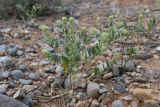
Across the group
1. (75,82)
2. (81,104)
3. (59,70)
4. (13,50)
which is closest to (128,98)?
(81,104)

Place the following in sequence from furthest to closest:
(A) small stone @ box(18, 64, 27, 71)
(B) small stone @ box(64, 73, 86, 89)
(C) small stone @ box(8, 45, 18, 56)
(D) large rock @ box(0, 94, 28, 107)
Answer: (C) small stone @ box(8, 45, 18, 56), (A) small stone @ box(18, 64, 27, 71), (B) small stone @ box(64, 73, 86, 89), (D) large rock @ box(0, 94, 28, 107)

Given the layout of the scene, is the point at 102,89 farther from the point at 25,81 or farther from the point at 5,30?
the point at 5,30

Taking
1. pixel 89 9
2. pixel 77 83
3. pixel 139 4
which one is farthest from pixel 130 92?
pixel 139 4

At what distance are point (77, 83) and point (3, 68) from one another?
722 mm

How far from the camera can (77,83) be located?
3.11 m

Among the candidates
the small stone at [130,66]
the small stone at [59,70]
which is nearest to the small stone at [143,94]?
the small stone at [130,66]

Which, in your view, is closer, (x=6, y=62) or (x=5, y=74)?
(x=5, y=74)

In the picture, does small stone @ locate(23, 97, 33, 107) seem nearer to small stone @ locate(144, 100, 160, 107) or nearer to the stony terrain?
the stony terrain

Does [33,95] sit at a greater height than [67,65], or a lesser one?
lesser

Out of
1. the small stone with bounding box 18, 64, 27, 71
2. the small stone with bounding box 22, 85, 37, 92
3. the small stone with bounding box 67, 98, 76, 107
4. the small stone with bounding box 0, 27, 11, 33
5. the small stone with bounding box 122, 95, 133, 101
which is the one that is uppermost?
the small stone with bounding box 0, 27, 11, 33

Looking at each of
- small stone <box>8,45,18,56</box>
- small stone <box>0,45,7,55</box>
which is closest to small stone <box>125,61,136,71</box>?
small stone <box>8,45,18,56</box>

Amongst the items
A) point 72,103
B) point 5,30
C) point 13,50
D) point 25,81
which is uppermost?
point 5,30

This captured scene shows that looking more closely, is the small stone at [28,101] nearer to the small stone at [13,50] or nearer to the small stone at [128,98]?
the small stone at [128,98]

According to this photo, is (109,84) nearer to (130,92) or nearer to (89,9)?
(130,92)
